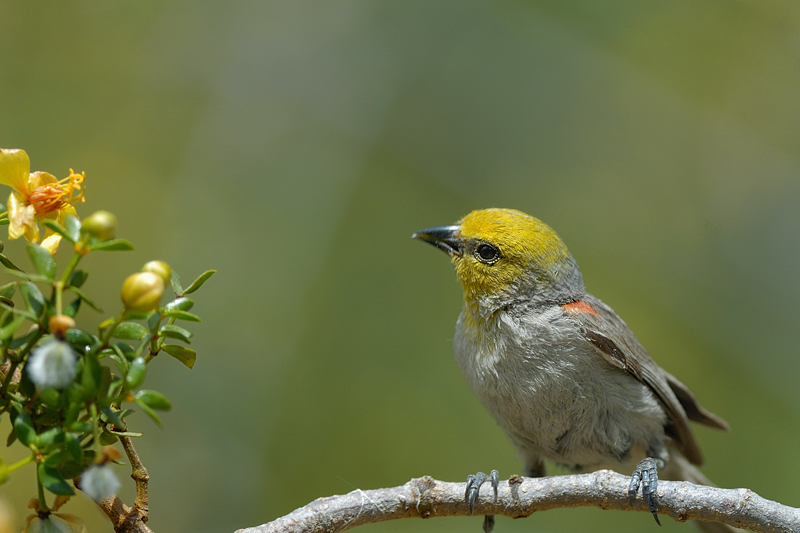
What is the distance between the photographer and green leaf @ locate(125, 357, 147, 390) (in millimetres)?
1404

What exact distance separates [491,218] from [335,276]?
3.04 metres

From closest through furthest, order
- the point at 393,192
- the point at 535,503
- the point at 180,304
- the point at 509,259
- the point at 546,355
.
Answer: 1. the point at 180,304
2. the point at 535,503
3. the point at 546,355
4. the point at 509,259
5. the point at 393,192

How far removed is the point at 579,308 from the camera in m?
3.74

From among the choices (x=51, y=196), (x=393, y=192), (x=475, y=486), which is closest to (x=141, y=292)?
(x=51, y=196)

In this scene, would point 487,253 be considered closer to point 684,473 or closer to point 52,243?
point 684,473

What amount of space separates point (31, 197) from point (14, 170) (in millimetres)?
81

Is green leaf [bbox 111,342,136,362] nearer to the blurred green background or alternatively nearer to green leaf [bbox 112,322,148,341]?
green leaf [bbox 112,322,148,341]

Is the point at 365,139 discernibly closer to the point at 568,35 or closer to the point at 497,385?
the point at 568,35

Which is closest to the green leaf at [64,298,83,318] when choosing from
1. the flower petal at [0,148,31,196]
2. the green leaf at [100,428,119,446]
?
the green leaf at [100,428,119,446]

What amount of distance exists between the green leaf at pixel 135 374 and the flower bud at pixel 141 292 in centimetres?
12

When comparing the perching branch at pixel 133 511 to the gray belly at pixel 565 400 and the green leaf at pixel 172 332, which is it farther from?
the gray belly at pixel 565 400

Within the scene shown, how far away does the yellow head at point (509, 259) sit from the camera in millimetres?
3672

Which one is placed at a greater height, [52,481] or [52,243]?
[52,243]

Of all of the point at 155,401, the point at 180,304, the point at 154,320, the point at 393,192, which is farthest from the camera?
the point at 393,192
